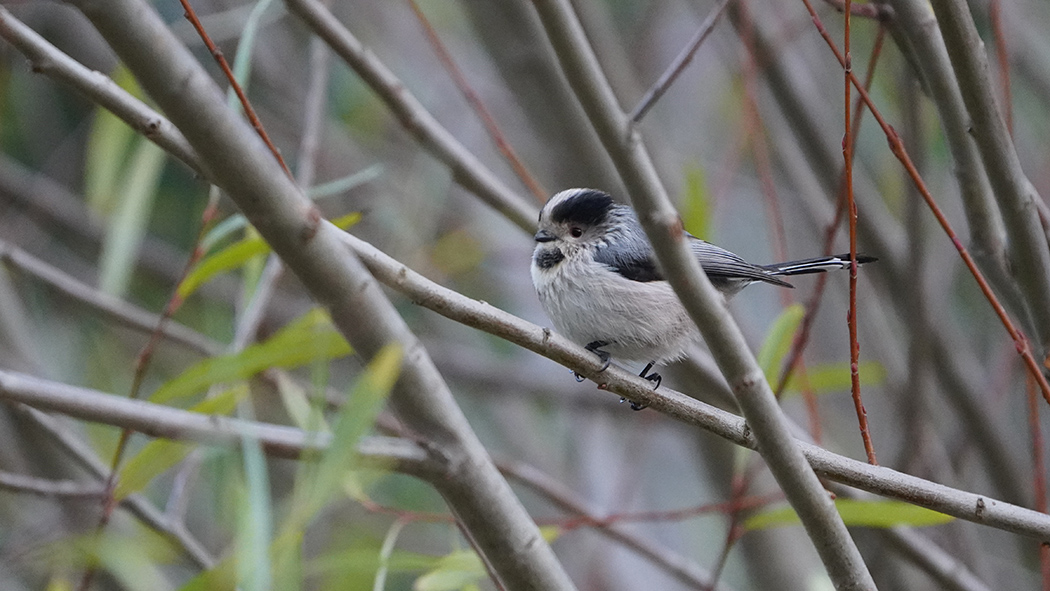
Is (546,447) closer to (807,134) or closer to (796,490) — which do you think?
(807,134)

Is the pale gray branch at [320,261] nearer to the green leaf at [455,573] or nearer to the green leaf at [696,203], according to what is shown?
the green leaf at [455,573]

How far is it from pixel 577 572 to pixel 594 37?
2.31m

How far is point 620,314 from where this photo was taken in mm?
2082

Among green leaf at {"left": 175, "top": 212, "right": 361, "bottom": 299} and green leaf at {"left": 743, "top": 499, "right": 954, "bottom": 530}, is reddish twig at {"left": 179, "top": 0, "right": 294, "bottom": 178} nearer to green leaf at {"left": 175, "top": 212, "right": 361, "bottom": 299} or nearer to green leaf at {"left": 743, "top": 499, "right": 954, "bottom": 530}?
green leaf at {"left": 175, "top": 212, "right": 361, "bottom": 299}

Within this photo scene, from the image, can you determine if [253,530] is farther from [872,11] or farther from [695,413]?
[872,11]

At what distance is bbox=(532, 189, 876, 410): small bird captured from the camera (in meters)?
2.09

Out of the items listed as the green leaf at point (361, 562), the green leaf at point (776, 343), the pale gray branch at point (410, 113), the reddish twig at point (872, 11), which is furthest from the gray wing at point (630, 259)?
the green leaf at point (361, 562)

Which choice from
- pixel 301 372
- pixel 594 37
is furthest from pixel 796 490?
pixel 301 372

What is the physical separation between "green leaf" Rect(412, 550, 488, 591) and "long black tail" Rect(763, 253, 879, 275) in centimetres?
94

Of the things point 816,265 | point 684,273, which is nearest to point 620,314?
point 816,265

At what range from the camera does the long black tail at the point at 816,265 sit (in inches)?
75.4

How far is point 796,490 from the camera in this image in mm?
1226

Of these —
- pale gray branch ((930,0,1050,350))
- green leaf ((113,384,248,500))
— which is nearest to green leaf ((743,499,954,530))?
pale gray branch ((930,0,1050,350))

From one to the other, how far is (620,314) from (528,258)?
1827mm
